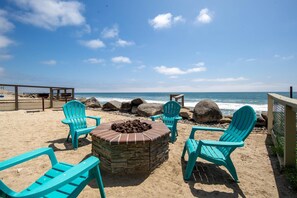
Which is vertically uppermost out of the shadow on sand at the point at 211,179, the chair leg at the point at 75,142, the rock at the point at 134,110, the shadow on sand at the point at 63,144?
the rock at the point at 134,110

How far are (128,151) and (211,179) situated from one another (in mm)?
1154

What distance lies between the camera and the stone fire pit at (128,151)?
223 cm

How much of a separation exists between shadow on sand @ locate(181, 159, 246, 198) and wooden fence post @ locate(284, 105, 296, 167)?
2.87ft

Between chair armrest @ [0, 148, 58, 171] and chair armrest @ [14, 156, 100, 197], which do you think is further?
chair armrest @ [0, 148, 58, 171]

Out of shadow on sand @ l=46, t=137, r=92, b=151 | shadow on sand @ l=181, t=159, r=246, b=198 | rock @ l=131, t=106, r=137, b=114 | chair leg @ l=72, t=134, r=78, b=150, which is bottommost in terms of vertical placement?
shadow on sand @ l=181, t=159, r=246, b=198

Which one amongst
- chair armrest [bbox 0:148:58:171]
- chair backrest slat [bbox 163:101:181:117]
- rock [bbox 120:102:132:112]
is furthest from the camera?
rock [bbox 120:102:132:112]

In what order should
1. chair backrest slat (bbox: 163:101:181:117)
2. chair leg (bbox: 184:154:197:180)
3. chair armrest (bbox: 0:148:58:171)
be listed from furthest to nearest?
chair backrest slat (bbox: 163:101:181:117), chair leg (bbox: 184:154:197:180), chair armrest (bbox: 0:148:58:171)

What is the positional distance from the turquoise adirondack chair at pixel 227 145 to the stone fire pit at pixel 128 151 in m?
0.50

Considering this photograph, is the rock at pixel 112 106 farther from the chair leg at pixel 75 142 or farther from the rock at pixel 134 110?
the chair leg at pixel 75 142

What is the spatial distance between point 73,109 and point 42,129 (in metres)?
1.54

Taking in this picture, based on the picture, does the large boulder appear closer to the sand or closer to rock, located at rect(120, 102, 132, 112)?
the sand

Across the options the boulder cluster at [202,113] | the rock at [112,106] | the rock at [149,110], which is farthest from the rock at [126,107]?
the rock at [149,110]

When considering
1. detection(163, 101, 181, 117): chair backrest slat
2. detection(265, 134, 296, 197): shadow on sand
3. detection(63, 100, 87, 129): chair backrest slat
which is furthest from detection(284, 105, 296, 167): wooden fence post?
detection(63, 100, 87, 129): chair backrest slat

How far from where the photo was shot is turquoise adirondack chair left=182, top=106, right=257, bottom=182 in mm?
2041
